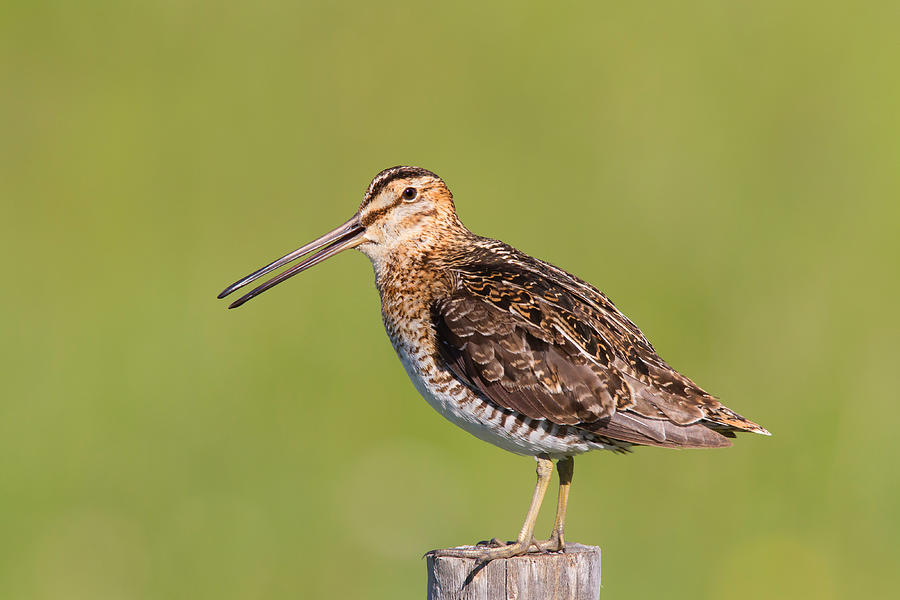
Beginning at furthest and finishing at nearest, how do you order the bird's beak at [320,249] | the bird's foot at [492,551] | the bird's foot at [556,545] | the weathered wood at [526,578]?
the bird's beak at [320,249] < the bird's foot at [556,545] < the bird's foot at [492,551] < the weathered wood at [526,578]

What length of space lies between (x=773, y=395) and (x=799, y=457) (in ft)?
2.65

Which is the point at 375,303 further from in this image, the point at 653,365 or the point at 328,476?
the point at 653,365

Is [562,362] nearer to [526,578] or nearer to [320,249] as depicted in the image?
[526,578]

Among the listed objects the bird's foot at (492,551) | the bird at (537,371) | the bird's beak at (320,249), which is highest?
the bird's beak at (320,249)

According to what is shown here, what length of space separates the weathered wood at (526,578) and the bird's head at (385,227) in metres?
1.87

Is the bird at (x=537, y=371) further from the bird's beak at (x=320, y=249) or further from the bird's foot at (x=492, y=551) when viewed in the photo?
the bird's beak at (x=320, y=249)

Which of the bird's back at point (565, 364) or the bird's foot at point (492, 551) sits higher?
the bird's back at point (565, 364)

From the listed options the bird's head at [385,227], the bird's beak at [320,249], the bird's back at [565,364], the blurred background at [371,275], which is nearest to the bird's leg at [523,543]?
the bird's back at [565,364]

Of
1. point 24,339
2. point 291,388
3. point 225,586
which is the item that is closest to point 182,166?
point 24,339

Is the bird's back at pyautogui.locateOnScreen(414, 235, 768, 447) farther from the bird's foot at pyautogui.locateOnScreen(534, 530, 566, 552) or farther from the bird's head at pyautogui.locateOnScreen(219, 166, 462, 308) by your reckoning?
the bird's head at pyautogui.locateOnScreen(219, 166, 462, 308)

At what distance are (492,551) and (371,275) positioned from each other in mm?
7551

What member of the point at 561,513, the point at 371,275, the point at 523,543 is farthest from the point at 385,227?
the point at 371,275

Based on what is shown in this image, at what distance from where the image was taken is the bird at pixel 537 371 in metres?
5.66

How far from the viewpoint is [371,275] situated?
13117 mm
